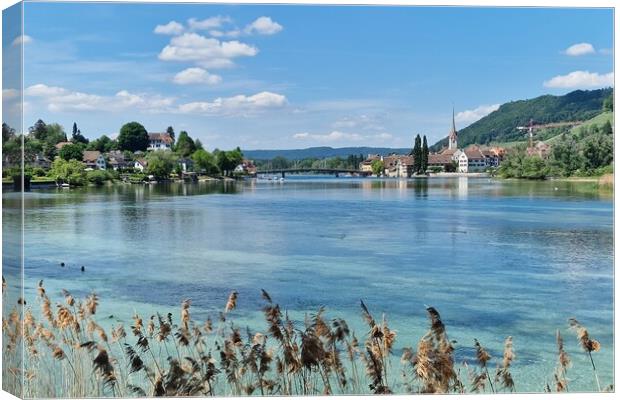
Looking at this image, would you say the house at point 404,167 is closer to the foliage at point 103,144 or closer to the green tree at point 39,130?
the foliage at point 103,144

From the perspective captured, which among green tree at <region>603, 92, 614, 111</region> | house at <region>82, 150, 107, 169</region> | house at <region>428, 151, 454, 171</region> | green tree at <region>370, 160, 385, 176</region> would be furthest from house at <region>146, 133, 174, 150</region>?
green tree at <region>603, 92, 614, 111</region>

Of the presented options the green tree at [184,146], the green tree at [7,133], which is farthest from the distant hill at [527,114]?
the green tree at [7,133]

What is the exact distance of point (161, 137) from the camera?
727 inches

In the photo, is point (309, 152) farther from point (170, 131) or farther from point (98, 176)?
point (98, 176)

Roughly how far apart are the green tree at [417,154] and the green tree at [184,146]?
16.3ft

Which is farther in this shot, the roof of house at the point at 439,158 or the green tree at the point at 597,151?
the roof of house at the point at 439,158

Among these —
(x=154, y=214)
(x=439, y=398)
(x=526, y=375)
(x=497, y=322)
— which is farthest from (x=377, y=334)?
(x=154, y=214)

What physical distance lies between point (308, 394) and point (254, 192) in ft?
78.6

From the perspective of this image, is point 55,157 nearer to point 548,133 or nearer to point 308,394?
point 308,394

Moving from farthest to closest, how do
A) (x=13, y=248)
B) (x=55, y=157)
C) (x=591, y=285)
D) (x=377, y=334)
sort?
(x=55, y=157) → (x=591, y=285) → (x=13, y=248) → (x=377, y=334)

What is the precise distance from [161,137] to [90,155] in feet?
5.77

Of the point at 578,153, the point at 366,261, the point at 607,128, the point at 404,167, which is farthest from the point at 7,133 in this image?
the point at 404,167

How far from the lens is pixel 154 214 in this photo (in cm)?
2242

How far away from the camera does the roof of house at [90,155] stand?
681 inches
